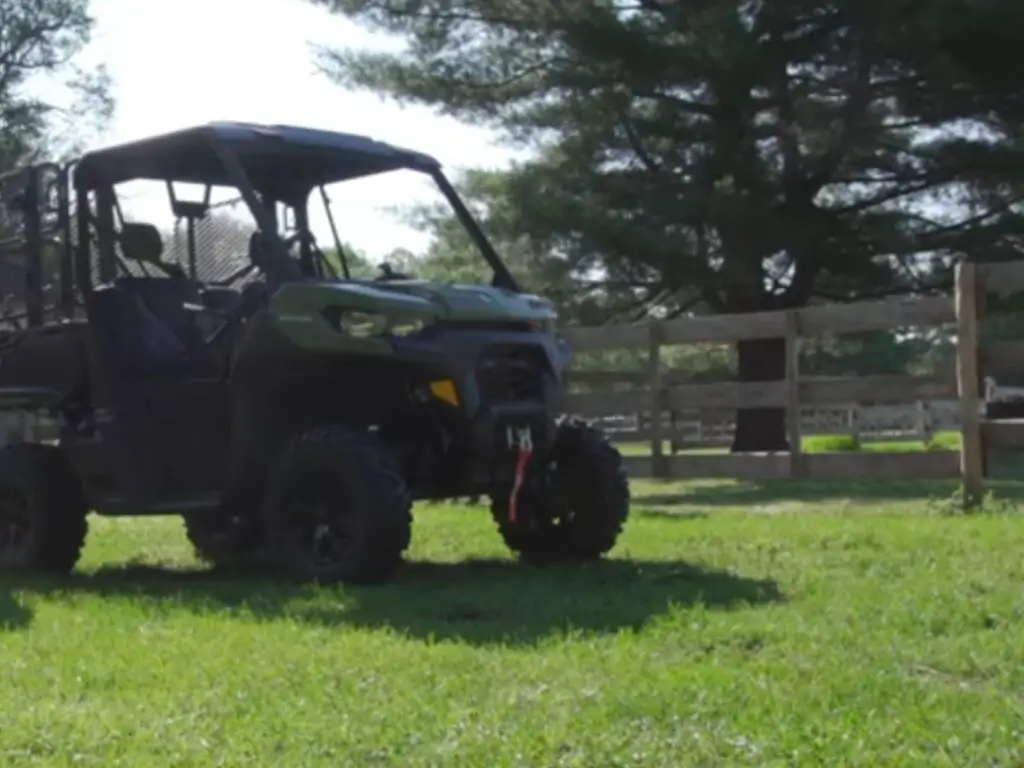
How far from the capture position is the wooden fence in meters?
10.2

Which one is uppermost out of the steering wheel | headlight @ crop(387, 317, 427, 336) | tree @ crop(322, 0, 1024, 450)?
tree @ crop(322, 0, 1024, 450)

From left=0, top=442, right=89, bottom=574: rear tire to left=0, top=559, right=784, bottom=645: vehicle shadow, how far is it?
0.32 metres

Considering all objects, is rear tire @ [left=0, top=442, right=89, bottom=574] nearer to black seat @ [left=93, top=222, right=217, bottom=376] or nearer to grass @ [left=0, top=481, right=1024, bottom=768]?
grass @ [left=0, top=481, right=1024, bottom=768]

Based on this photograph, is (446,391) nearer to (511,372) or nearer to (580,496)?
(511,372)

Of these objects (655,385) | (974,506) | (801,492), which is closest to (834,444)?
(801,492)

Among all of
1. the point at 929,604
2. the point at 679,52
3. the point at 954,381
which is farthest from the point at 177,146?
the point at 679,52

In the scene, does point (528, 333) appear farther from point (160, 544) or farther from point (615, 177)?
point (615, 177)

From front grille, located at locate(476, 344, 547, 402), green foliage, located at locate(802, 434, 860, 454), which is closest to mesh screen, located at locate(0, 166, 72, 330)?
front grille, located at locate(476, 344, 547, 402)

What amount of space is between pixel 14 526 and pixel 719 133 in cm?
1174

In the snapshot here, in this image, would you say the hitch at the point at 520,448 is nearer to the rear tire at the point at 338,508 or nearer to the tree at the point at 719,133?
the rear tire at the point at 338,508

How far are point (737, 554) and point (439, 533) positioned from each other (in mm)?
2290

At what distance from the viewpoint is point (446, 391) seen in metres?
7.04

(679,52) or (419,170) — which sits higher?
(679,52)

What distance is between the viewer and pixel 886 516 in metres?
9.95
